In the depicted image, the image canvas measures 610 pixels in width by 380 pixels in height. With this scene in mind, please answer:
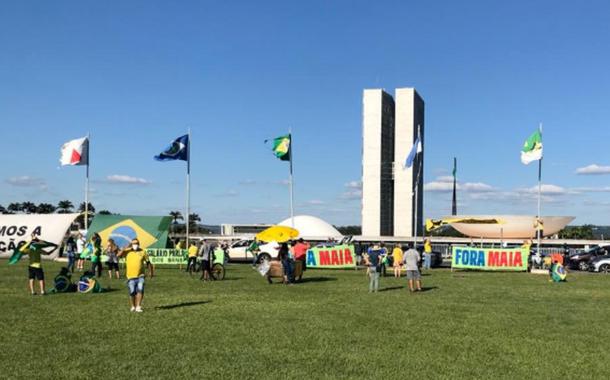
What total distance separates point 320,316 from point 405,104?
89.3m

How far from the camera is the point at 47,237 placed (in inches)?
1638

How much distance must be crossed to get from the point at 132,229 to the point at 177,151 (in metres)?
5.89

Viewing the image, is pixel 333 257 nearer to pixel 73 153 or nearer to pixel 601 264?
pixel 601 264

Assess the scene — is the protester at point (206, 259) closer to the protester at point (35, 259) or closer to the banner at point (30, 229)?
the protester at point (35, 259)

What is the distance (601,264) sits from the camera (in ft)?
117

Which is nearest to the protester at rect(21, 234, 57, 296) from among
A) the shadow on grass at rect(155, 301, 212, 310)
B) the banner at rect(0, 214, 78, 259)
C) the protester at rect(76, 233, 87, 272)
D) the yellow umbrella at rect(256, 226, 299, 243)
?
the shadow on grass at rect(155, 301, 212, 310)

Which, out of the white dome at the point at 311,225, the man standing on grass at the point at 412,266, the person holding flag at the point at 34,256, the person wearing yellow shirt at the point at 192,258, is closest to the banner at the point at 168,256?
the person wearing yellow shirt at the point at 192,258

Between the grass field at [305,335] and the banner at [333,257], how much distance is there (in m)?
13.5

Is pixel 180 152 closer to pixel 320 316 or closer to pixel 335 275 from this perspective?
pixel 335 275

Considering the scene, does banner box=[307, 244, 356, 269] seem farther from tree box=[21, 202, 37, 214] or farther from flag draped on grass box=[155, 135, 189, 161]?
tree box=[21, 202, 37, 214]

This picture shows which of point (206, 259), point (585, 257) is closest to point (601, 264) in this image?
point (585, 257)

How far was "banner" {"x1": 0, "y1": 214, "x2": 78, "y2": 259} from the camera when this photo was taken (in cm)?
4181

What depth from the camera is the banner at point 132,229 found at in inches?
1499

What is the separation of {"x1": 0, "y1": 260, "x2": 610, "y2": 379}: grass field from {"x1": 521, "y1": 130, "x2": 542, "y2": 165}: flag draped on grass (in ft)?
52.0
